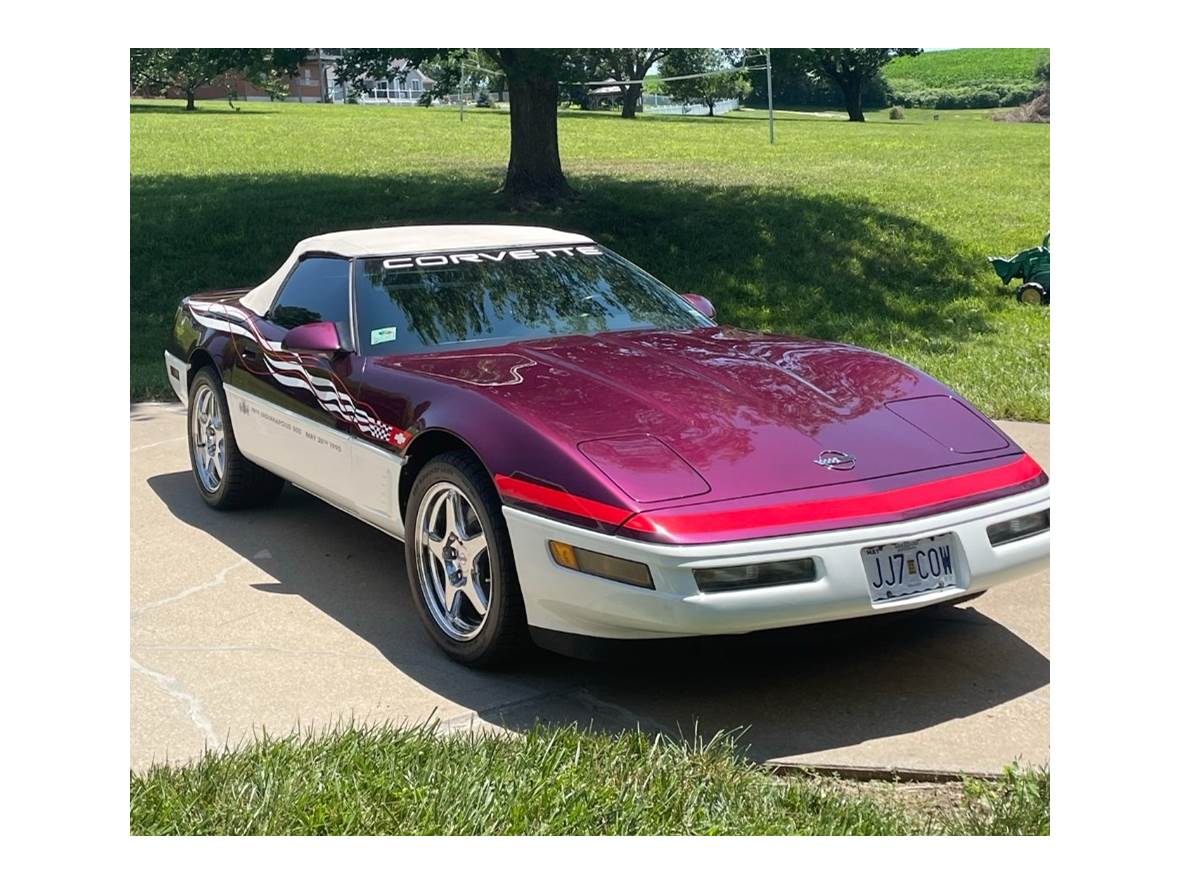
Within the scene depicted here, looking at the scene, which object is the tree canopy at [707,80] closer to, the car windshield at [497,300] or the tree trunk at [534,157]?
the tree trunk at [534,157]

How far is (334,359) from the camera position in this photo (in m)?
5.70

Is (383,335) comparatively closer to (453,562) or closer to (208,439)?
(453,562)

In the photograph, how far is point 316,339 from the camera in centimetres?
559

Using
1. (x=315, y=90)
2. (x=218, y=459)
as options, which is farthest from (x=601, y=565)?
(x=315, y=90)

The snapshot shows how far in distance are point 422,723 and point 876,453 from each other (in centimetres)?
168

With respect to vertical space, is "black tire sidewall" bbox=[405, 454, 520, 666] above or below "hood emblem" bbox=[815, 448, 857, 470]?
below

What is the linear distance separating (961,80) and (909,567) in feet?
90.6

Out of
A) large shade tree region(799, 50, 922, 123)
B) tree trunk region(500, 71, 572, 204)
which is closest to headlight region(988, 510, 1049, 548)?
tree trunk region(500, 71, 572, 204)

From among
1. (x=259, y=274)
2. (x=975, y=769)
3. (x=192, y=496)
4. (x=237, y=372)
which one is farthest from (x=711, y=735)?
(x=259, y=274)

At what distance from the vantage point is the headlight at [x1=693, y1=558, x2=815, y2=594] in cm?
413

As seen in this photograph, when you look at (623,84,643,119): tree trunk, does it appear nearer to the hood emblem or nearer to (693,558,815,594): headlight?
the hood emblem

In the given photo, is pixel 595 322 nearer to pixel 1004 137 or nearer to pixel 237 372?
pixel 237 372

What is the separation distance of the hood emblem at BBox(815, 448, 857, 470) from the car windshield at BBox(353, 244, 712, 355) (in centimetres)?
152

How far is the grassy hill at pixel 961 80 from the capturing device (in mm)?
24688
